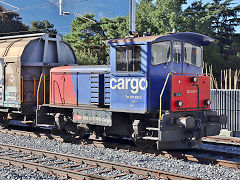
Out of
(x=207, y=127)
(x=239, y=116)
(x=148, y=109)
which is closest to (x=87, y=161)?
(x=148, y=109)

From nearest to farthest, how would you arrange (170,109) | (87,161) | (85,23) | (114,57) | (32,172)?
(32,172)
(87,161)
(170,109)
(114,57)
(85,23)

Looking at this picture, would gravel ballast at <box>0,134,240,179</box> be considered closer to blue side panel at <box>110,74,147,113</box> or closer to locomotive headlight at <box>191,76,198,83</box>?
blue side panel at <box>110,74,147,113</box>

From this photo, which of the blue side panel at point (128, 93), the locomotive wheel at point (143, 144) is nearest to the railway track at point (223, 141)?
the locomotive wheel at point (143, 144)

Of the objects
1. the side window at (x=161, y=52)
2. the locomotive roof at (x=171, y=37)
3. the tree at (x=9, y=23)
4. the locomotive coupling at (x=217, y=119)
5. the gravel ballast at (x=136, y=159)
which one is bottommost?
the gravel ballast at (x=136, y=159)

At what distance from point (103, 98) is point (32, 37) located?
464 cm

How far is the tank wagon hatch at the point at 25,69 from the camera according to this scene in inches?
484

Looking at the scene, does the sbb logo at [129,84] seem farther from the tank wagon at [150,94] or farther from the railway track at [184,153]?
the railway track at [184,153]

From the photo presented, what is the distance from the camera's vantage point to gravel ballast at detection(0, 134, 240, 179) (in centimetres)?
751

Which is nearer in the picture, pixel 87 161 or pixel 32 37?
pixel 87 161

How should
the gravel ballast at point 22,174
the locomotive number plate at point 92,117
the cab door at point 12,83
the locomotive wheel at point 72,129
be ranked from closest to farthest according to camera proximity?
1. the gravel ballast at point 22,174
2. the locomotive number plate at point 92,117
3. the locomotive wheel at point 72,129
4. the cab door at point 12,83

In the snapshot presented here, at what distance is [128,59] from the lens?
9.30 m

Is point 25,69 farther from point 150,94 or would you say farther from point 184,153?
point 184,153

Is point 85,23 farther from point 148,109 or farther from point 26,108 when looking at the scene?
point 148,109

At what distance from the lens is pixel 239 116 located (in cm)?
1322
